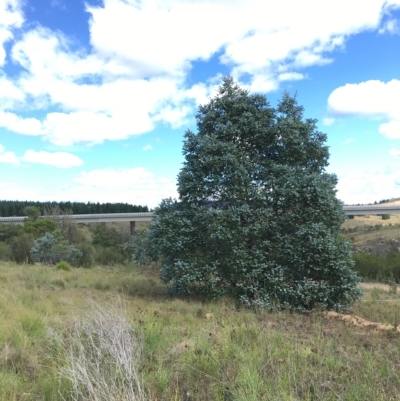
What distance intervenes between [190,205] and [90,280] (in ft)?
16.1

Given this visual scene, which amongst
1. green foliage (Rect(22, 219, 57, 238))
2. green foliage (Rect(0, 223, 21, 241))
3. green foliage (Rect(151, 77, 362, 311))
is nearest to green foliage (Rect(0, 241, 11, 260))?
green foliage (Rect(22, 219, 57, 238))

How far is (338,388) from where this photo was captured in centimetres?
339

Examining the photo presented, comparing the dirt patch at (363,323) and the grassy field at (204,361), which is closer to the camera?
the grassy field at (204,361)

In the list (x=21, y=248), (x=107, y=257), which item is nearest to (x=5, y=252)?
(x=21, y=248)

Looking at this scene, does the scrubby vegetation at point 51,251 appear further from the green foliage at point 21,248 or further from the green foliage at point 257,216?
the green foliage at point 257,216

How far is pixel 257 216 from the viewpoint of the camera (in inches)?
364

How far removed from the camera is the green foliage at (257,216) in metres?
8.94

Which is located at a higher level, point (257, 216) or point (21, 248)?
point (257, 216)

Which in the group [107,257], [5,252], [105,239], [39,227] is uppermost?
[39,227]

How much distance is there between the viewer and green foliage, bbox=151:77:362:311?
8.94 metres

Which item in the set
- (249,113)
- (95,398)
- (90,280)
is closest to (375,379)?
(95,398)

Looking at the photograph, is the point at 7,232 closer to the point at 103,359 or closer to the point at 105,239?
the point at 105,239

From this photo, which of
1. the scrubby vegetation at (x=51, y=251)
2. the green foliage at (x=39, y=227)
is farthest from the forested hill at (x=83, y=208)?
the scrubby vegetation at (x=51, y=251)

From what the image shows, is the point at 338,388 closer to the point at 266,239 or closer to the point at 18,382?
the point at 18,382
